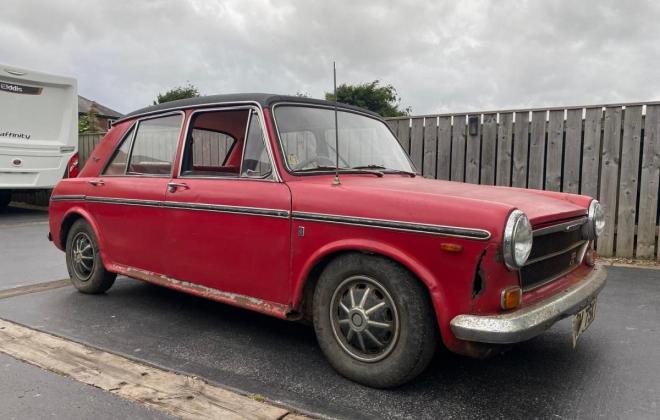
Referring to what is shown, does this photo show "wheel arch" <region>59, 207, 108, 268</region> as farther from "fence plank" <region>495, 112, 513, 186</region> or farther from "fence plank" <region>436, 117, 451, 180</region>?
"fence plank" <region>495, 112, 513, 186</region>

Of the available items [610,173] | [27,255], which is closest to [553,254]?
[610,173]

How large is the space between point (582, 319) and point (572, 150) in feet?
13.1

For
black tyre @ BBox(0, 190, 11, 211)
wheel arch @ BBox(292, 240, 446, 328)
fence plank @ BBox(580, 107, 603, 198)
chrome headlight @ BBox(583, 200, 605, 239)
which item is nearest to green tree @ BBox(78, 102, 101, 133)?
black tyre @ BBox(0, 190, 11, 211)

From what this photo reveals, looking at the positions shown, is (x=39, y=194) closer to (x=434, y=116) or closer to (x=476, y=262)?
(x=434, y=116)

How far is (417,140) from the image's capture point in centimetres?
719

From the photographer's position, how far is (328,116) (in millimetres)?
3648

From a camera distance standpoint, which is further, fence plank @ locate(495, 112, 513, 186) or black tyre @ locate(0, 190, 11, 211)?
black tyre @ locate(0, 190, 11, 211)

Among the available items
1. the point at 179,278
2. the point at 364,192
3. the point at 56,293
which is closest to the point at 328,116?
Result: the point at 364,192

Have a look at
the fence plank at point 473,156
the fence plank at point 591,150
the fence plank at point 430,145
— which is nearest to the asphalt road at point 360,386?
the fence plank at point 591,150

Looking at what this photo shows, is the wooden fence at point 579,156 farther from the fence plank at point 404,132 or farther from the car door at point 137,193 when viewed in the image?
the car door at point 137,193

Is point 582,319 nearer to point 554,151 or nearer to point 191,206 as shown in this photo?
point 191,206

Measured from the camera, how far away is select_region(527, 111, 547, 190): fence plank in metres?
Result: 6.31

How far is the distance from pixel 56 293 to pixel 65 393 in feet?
7.68

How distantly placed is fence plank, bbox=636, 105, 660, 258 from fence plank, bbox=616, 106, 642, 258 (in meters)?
0.07
